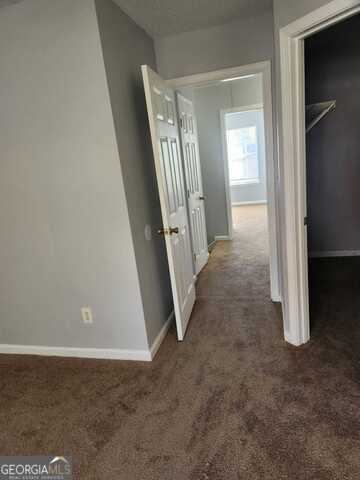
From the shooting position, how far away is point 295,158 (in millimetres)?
1888

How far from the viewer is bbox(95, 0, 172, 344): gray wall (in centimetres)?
192

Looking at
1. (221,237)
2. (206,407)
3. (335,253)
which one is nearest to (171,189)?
(206,407)

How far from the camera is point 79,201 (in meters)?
2.05

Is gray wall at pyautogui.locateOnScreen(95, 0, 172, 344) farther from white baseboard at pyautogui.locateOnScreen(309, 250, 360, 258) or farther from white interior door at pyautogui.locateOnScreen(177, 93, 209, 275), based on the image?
white baseboard at pyautogui.locateOnScreen(309, 250, 360, 258)

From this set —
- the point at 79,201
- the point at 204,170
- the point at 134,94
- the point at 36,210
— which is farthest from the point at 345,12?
the point at 204,170

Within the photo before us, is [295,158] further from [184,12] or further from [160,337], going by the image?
[160,337]

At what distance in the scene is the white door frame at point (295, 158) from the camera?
1.58 meters

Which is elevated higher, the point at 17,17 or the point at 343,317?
the point at 17,17

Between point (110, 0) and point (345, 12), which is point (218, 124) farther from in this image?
point (345, 12)

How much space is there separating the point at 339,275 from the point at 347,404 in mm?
1894

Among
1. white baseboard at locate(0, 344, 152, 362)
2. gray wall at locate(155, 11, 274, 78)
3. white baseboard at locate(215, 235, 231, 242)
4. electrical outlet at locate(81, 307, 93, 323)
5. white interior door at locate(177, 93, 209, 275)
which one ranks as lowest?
white baseboard at locate(0, 344, 152, 362)

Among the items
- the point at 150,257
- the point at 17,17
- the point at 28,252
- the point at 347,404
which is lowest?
the point at 347,404

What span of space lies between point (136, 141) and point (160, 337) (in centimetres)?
151

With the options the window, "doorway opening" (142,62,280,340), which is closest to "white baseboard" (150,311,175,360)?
"doorway opening" (142,62,280,340)
